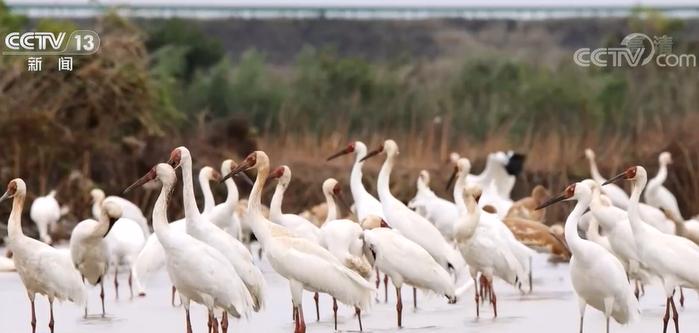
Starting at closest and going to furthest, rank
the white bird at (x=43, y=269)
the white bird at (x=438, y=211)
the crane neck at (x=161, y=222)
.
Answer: the crane neck at (x=161, y=222) < the white bird at (x=43, y=269) < the white bird at (x=438, y=211)

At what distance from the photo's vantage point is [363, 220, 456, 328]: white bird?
12344 millimetres

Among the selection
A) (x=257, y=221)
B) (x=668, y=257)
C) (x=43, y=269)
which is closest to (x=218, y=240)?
(x=257, y=221)

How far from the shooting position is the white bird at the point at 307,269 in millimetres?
11352

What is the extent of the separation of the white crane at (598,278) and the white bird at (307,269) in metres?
1.51

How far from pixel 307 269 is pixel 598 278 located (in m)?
2.05

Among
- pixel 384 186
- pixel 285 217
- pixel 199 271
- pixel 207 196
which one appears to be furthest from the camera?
pixel 207 196

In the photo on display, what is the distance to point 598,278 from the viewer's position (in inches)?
432

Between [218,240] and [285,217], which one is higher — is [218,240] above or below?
below

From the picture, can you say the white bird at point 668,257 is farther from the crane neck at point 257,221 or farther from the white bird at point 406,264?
the crane neck at point 257,221

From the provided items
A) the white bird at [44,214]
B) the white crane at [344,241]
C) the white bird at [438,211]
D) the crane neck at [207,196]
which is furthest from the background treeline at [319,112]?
the white crane at [344,241]

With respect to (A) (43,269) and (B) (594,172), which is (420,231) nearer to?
(A) (43,269)

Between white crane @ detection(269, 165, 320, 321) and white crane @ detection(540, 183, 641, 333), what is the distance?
115 inches

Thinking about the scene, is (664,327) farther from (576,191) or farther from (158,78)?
(158,78)

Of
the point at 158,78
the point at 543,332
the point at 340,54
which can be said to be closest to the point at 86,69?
the point at 158,78
